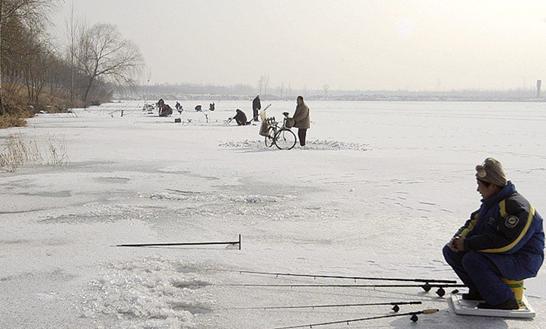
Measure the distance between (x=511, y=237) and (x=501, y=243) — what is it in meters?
0.09

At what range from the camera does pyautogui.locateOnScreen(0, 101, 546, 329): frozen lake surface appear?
424 cm

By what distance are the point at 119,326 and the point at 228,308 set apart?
850 millimetres

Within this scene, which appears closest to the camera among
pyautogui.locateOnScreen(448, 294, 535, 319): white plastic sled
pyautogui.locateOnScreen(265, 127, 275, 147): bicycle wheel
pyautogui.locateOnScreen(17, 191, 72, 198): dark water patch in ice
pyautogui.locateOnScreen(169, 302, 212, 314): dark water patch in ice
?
pyautogui.locateOnScreen(448, 294, 535, 319): white plastic sled

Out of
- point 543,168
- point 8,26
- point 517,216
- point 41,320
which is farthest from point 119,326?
point 8,26

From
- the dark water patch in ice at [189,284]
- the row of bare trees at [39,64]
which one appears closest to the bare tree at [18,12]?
the row of bare trees at [39,64]

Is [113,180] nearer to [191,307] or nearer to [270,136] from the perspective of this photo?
[191,307]

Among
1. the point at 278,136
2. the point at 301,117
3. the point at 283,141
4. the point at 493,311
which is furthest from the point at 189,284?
the point at 283,141

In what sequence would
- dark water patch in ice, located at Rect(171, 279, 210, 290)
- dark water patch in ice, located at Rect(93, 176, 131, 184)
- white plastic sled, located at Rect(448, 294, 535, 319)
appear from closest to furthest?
1. white plastic sled, located at Rect(448, 294, 535, 319)
2. dark water patch in ice, located at Rect(171, 279, 210, 290)
3. dark water patch in ice, located at Rect(93, 176, 131, 184)

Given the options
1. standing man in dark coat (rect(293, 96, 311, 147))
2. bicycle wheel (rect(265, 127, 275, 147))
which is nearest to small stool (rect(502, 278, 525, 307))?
standing man in dark coat (rect(293, 96, 311, 147))

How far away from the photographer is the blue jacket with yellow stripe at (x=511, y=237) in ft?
12.9

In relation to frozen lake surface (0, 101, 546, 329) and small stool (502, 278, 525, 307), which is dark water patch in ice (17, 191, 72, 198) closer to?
frozen lake surface (0, 101, 546, 329)

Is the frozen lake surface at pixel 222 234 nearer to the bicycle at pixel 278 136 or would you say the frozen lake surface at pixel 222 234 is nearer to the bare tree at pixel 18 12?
the bicycle at pixel 278 136

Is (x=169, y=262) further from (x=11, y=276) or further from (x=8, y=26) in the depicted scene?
(x=8, y=26)

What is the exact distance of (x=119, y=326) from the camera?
3900mm
